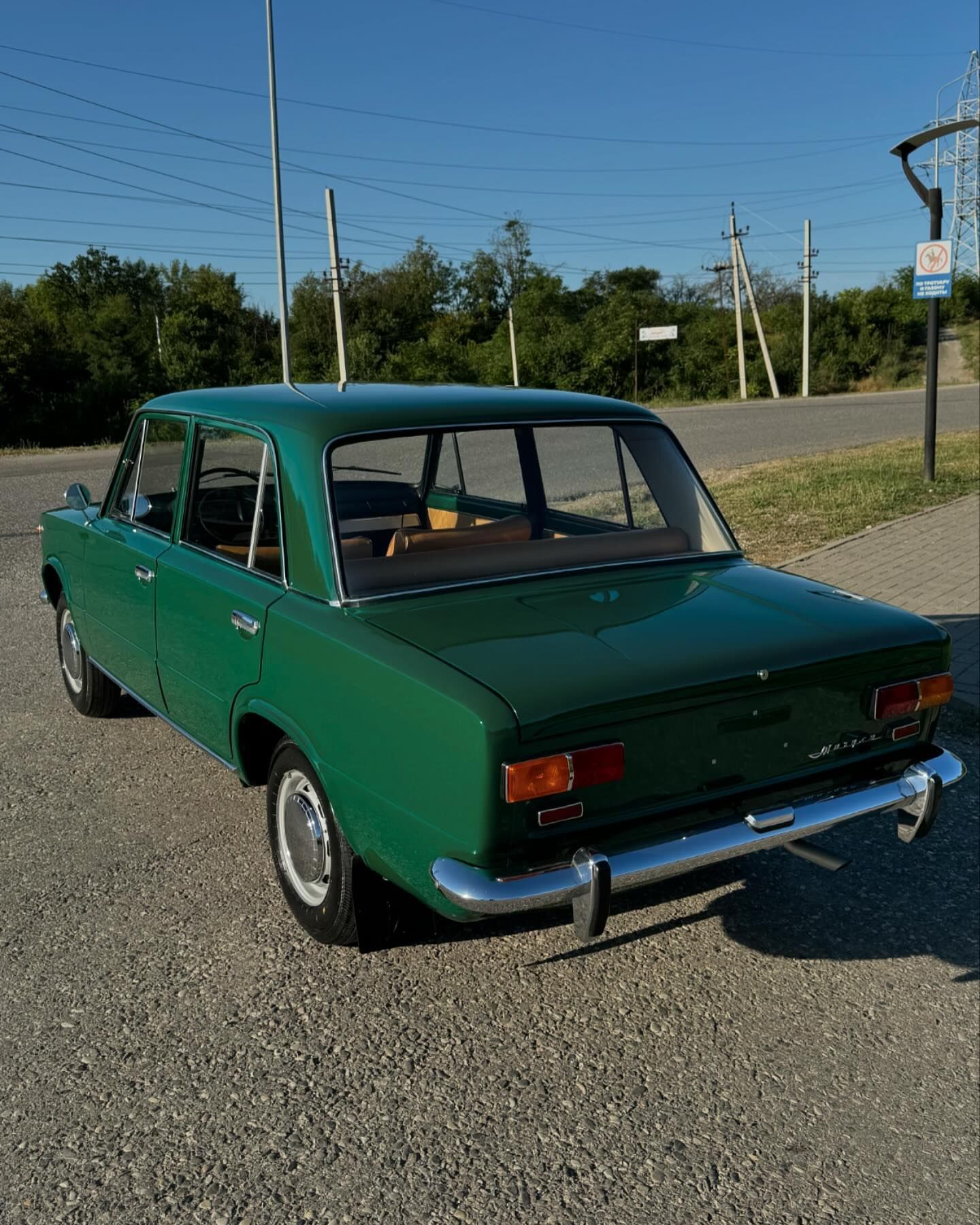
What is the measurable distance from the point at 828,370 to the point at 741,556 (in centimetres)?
5424

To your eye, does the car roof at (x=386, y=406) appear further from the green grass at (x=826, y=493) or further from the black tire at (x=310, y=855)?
the green grass at (x=826, y=493)

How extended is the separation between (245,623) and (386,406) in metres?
0.85

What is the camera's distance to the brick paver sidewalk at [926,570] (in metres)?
6.66

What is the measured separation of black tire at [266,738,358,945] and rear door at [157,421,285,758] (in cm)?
30

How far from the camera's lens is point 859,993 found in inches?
127

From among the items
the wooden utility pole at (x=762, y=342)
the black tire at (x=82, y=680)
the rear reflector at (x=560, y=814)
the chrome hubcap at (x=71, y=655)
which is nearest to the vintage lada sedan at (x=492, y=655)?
the rear reflector at (x=560, y=814)

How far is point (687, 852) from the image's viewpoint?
2.79 meters

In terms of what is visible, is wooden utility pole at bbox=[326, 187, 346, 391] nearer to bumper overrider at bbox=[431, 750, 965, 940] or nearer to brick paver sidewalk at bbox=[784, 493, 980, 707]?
brick paver sidewalk at bbox=[784, 493, 980, 707]

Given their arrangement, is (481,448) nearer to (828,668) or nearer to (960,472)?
(828,668)

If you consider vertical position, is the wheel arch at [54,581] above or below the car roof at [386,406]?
below

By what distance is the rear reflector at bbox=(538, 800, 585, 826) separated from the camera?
260cm

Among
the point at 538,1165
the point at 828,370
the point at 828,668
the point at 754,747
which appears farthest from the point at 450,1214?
the point at 828,370

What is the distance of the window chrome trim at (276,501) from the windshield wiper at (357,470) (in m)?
0.19

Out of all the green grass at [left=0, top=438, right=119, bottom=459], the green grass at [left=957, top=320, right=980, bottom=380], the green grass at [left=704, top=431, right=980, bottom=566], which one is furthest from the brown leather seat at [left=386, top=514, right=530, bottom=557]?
the green grass at [left=957, top=320, right=980, bottom=380]
